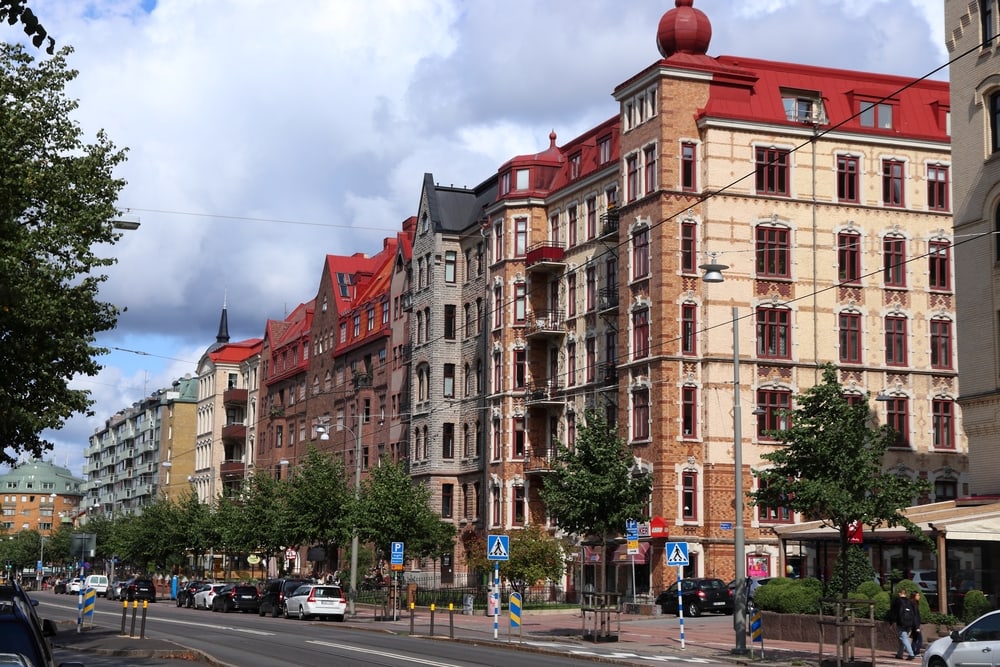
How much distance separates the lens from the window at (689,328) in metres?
53.6

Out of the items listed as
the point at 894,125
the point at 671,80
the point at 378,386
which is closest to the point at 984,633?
the point at 671,80

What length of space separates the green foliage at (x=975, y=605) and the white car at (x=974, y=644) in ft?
31.3

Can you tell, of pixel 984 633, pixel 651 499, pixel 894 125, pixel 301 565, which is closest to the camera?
pixel 984 633

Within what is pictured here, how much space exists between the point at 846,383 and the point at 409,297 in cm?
2802

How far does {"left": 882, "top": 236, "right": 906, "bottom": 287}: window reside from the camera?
56312mm

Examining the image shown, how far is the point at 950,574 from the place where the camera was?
112 ft

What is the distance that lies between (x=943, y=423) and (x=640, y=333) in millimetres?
13183

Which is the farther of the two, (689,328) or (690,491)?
(689,328)

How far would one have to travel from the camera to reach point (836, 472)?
30969 millimetres

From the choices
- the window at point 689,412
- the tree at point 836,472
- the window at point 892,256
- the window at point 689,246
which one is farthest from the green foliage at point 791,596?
the window at point 892,256

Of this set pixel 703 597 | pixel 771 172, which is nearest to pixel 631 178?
pixel 771 172

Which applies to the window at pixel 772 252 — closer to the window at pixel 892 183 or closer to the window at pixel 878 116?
the window at pixel 892 183

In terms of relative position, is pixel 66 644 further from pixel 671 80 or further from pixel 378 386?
pixel 378 386

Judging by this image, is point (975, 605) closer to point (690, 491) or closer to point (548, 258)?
point (690, 491)
